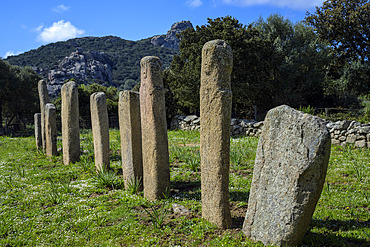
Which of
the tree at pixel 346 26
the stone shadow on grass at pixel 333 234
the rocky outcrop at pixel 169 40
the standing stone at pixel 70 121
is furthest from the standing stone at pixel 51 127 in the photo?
the rocky outcrop at pixel 169 40

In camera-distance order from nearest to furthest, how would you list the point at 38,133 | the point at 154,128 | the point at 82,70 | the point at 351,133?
the point at 154,128 → the point at 351,133 → the point at 38,133 → the point at 82,70

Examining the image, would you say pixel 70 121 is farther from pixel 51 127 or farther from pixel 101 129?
pixel 101 129

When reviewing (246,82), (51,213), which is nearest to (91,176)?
(51,213)

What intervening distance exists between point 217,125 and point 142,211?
254 cm

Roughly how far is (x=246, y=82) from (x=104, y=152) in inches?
535

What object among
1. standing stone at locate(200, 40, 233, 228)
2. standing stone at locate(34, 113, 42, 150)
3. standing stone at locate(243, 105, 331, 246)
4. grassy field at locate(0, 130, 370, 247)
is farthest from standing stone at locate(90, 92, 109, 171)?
standing stone at locate(34, 113, 42, 150)

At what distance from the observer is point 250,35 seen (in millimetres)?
19641

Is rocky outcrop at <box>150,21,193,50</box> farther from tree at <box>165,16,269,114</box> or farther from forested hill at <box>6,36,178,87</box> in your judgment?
tree at <box>165,16,269,114</box>

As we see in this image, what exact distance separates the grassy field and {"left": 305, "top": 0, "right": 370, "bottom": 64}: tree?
59.6 ft

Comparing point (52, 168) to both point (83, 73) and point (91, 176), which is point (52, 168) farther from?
point (83, 73)

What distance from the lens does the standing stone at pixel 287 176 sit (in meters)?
3.44

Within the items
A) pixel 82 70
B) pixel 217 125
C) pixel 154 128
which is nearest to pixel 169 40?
pixel 82 70

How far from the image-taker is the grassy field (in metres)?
4.44

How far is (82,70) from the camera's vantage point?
68.1 m
